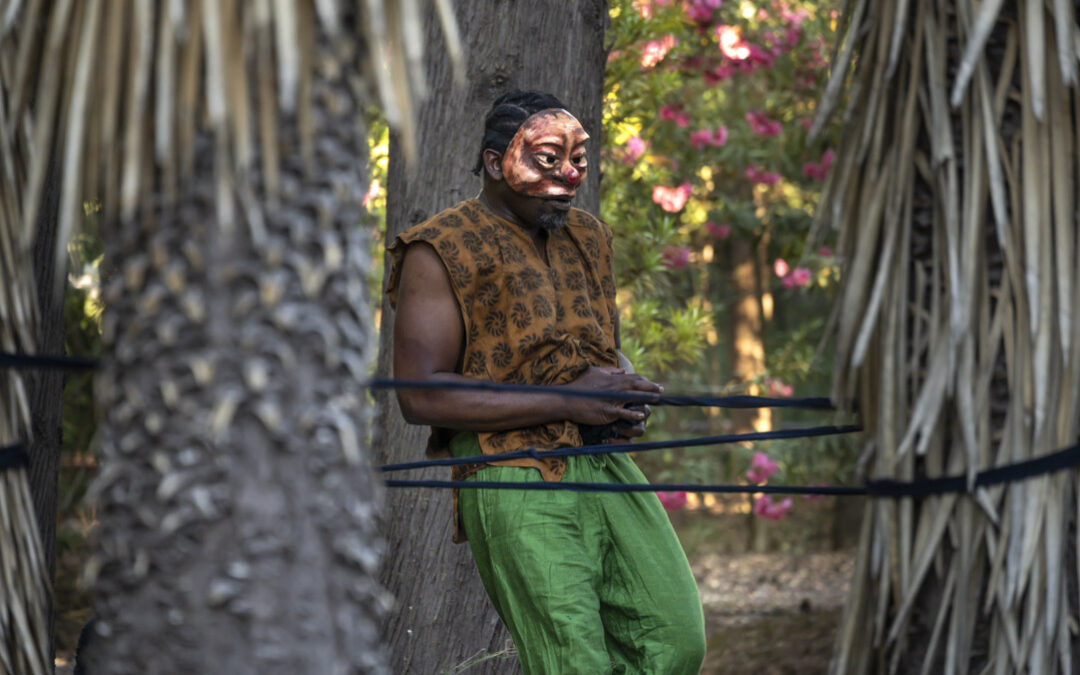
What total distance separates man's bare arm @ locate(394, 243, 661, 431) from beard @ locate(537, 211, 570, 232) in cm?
28

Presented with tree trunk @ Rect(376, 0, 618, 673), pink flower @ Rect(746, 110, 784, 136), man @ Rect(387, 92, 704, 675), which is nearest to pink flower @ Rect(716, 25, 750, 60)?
pink flower @ Rect(746, 110, 784, 136)

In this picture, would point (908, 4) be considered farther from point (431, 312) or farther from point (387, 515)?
point (387, 515)

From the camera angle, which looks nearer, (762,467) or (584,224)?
(584,224)

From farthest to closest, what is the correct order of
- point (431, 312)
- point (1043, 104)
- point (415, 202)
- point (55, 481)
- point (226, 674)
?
point (415, 202)
point (55, 481)
point (431, 312)
point (1043, 104)
point (226, 674)

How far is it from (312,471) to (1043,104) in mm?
1293

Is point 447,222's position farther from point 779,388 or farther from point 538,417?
point 779,388

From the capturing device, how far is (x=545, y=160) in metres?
3.21

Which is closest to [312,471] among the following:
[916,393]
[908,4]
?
[916,393]

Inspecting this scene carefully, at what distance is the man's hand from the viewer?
3.06 m

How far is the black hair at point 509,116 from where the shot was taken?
3256 mm

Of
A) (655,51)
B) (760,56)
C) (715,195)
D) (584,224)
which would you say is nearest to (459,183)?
(584,224)

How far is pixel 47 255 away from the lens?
12.7ft

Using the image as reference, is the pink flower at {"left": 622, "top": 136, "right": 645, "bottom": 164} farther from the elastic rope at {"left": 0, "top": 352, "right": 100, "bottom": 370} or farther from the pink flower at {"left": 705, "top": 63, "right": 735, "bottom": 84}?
the elastic rope at {"left": 0, "top": 352, "right": 100, "bottom": 370}

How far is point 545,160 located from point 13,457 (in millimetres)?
1362
